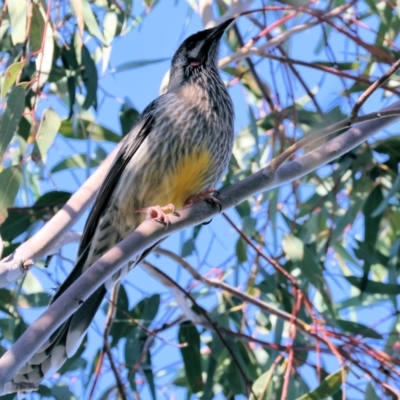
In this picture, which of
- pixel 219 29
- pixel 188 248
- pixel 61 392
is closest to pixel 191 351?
pixel 188 248

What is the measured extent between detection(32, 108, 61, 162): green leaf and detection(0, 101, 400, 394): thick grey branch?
0.55 meters

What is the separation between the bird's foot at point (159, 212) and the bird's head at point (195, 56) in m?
0.74

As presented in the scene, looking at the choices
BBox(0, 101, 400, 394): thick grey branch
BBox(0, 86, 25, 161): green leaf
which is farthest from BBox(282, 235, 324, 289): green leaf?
BBox(0, 86, 25, 161): green leaf

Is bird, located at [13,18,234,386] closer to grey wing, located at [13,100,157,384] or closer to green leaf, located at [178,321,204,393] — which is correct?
grey wing, located at [13,100,157,384]

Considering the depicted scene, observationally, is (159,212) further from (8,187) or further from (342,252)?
(342,252)

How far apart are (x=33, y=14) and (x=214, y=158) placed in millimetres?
798

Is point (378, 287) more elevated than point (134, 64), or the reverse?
point (134, 64)

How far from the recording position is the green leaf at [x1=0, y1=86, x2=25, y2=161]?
2.68 meters

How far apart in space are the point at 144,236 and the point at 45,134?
68 centimetres

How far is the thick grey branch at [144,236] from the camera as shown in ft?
6.35

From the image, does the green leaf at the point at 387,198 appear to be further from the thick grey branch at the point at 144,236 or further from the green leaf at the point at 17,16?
the green leaf at the point at 17,16

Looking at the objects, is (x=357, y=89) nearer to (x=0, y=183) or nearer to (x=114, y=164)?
(x=114, y=164)

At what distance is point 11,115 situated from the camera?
2.72 metres

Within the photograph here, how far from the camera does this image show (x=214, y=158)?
2973 mm
